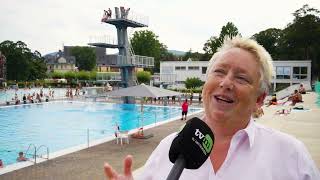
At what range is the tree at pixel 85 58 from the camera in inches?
4906

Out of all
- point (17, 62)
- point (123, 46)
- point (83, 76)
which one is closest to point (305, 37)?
point (123, 46)

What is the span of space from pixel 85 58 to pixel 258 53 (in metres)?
127

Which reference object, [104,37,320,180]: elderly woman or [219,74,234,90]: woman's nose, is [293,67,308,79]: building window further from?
[219,74,234,90]: woman's nose

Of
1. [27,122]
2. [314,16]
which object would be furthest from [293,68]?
[27,122]

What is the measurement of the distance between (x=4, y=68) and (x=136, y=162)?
241 feet

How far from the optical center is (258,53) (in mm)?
2297

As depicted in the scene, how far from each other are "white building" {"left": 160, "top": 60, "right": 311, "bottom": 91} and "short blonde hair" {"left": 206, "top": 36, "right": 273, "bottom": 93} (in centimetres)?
5097

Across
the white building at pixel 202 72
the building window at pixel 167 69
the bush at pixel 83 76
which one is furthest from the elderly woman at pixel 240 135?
the bush at pixel 83 76

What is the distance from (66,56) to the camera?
141000mm

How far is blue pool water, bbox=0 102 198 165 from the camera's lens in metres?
17.9

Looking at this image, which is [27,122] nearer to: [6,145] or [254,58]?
[6,145]

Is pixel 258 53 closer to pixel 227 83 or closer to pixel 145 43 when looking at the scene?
pixel 227 83

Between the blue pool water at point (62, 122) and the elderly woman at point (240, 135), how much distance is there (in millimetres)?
12039

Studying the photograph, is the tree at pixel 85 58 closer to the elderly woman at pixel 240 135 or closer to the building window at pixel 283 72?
the building window at pixel 283 72
